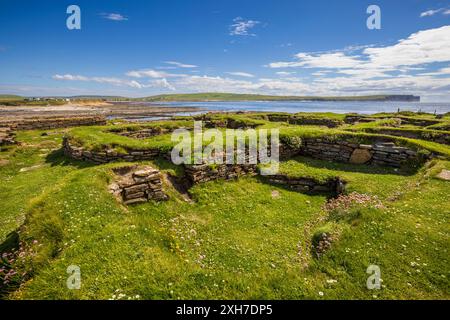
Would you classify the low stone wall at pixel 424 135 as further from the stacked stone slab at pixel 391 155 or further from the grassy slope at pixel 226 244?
the grassy slope at pixel 226 244

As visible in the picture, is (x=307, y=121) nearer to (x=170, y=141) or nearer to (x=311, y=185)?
(x=311, y=185)

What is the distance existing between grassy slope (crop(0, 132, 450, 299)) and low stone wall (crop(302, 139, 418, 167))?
234 cm

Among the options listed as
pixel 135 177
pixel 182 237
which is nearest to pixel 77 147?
pixel 135 177

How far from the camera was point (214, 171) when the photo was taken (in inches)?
454

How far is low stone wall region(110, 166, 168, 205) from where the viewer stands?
30.4 feet

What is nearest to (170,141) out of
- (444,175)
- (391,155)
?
(391,155)

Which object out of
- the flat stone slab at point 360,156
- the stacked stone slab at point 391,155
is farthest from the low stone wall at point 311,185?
the stacked stone slab at point 391,155

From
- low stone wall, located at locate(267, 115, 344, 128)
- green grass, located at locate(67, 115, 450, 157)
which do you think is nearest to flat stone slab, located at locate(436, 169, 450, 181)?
green grass, located at locate(67, 115, 450, 157)

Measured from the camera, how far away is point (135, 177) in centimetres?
978

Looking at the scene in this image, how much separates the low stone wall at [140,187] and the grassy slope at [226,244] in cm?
39

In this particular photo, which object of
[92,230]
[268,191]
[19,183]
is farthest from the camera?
[19,183]
